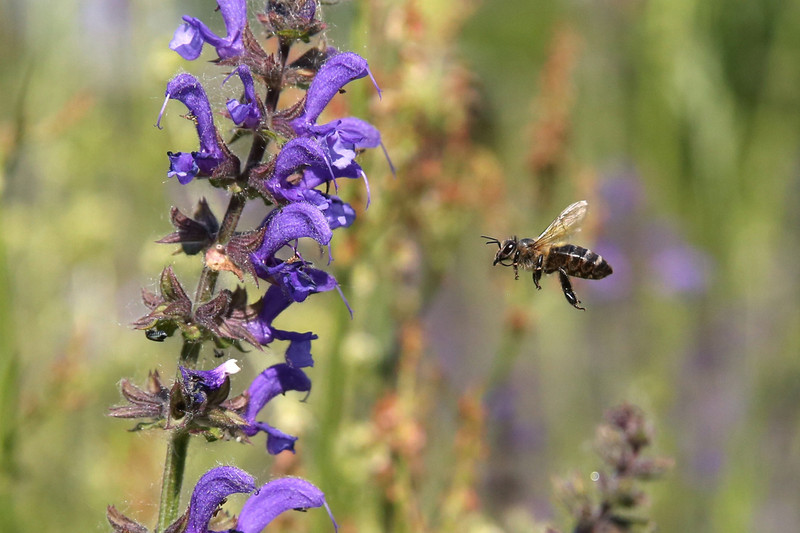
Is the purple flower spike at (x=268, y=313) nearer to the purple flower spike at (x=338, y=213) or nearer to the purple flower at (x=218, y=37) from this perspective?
the purple flower spike at (x=338, y=213)

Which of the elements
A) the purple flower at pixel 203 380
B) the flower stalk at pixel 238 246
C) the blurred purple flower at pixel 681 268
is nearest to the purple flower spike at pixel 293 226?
the flower stalk at pixel 238 246

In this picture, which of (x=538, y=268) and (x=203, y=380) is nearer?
(x=203, y=380)

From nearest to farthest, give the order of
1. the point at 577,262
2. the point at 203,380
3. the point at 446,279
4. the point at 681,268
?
the point at 203,380, the point at 577,262, the point at 446,279, the point at 681,268

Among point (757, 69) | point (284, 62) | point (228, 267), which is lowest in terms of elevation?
point (228, 267)

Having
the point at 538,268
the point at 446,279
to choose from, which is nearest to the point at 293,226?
the point at 538,268

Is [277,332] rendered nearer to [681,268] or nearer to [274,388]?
[274,388]

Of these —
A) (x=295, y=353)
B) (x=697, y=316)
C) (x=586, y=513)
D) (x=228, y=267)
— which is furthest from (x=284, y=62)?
(x=697, y=316)

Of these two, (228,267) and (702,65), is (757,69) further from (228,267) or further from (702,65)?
(228,267)

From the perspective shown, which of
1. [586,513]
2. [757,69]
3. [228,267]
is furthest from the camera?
[757,69]
